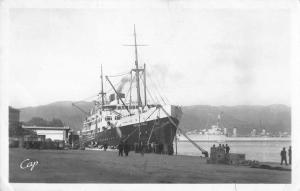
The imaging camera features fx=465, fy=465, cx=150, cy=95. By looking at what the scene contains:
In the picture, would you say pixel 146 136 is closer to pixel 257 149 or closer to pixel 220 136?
pixel 220 136

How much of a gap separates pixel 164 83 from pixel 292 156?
3.85ft

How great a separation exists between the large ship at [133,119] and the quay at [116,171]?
21cm

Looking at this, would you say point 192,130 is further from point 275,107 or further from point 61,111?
point 61,111

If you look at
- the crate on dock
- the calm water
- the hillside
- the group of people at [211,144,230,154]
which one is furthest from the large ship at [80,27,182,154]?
the crate on dock

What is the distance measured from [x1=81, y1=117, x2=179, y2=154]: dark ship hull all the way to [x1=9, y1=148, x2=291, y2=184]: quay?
0.19 metres

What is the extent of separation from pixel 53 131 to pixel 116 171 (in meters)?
0.62

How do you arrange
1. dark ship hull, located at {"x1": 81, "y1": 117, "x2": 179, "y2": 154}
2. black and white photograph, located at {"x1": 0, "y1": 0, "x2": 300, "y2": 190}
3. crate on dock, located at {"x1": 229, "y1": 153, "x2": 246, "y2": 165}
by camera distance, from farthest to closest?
dark ship hull, located at {"x1": 81, "y1": 117, "x2": 179, "y2": 154}
crate on dock, located at {"x1": 229, "y1": 153, "x2": 246, "y2": 165}
black and white photograph, located at {"x1": 0, "y1": 0, "x2": 300, "y2": 190}

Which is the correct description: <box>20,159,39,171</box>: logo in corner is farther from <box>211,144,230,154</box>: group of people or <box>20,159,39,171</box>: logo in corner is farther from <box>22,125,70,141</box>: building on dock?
<box>211,144,230,154</box>: group of people

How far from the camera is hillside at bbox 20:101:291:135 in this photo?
3701mm

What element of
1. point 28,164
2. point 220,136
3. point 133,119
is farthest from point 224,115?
point 28,164

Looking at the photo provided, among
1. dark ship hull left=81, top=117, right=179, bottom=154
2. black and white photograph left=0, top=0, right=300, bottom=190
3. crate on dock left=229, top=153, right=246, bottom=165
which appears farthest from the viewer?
dark ship hull left=81, top=117, right=179, bottom=154

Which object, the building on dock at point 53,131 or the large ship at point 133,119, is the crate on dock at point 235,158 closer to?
the large ship at point 133,119

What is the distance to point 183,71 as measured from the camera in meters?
3.72

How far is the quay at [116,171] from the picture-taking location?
3.67 metres
